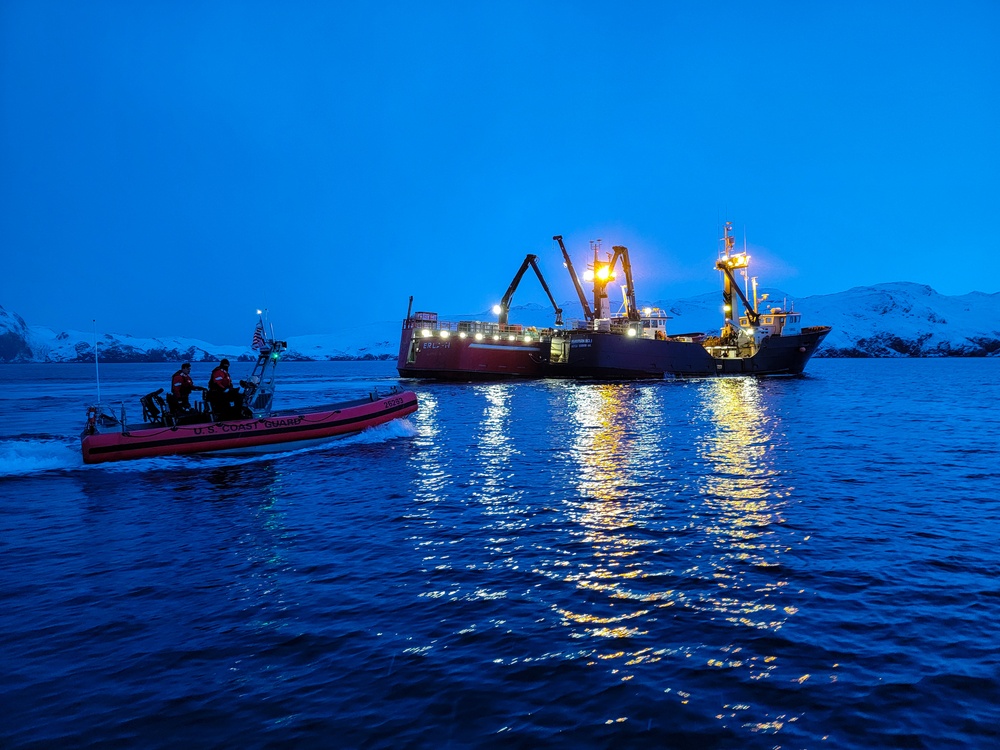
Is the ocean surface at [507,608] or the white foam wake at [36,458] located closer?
the ocean surface at [507,608]

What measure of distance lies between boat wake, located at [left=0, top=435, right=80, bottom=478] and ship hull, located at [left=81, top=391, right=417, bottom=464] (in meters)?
1.34

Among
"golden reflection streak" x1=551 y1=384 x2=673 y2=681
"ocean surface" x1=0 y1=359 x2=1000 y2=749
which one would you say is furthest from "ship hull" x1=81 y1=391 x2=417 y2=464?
"golden reflection streak" x1=551 y1=384 x2=673 y2=681

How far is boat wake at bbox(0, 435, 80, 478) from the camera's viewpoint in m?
17.3

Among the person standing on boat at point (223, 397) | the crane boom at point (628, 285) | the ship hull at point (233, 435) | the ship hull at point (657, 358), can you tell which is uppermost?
the crane boom at point (628, 285)

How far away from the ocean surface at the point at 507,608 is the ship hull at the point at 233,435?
1.20m

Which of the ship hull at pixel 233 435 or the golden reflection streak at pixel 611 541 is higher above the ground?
the ship hull at pixel 233 435

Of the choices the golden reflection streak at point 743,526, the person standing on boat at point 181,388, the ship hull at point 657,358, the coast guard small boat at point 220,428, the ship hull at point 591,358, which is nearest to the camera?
the golden reflection streak at point 743,526

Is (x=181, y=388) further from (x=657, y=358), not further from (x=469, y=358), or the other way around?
(x=657, y=358)

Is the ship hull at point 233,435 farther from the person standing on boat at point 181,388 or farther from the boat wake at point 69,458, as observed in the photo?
the person standing on boat at point 181,388

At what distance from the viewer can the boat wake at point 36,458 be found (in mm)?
17297

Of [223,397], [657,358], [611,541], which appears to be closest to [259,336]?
[223,397]

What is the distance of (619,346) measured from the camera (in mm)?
57781

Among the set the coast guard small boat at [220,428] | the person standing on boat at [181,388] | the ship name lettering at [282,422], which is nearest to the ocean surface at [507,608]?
the coast guard small boat at [220,428]

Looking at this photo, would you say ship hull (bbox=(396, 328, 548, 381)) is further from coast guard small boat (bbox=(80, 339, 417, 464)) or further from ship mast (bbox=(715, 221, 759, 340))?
coast guard small boat (bbox=(80, 339, 417, 464))
